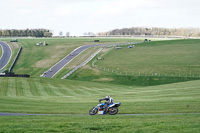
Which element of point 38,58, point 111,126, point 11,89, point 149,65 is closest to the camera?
point 111,126

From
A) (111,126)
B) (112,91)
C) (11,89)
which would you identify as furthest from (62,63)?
(111,126)

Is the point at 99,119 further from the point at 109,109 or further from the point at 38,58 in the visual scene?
the point at 38,58

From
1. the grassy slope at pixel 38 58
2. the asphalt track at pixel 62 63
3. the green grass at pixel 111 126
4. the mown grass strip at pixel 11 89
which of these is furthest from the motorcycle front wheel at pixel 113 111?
the grassy slope at pixel 38 58

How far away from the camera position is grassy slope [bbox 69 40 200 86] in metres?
84.4

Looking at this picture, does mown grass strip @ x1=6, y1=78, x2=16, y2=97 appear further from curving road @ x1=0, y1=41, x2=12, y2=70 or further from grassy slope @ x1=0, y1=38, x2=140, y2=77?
curving road @ x1=0, y1=41, x2=12, y2=70

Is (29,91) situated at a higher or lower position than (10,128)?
lower

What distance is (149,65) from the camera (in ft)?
326

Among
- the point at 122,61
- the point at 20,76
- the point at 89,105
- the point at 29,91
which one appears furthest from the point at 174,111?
the point at 122,61

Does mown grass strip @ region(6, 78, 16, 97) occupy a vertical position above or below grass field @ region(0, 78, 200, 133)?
below

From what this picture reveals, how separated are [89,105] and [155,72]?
2128 inches

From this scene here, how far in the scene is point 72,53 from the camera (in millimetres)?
129375

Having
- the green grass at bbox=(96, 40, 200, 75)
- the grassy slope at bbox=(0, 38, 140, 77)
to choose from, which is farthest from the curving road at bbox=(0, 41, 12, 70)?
the green grass at bbox=(96, 40, 200, 75)

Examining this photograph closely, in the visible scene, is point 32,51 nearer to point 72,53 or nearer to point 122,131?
point 72,53

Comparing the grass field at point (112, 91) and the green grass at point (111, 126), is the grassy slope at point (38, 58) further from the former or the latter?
the green grass at point (111, 126)
